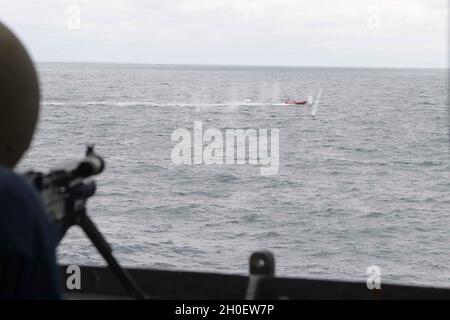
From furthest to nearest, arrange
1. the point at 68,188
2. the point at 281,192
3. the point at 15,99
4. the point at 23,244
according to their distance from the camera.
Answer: the point at 281,192
the point at 68,188
the point at 15,99
the point at 23,244

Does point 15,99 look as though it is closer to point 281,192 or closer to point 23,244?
point 23,244

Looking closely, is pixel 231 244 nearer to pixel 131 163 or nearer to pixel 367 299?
pixel 131 163

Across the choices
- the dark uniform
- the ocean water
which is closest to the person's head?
the dark uniform

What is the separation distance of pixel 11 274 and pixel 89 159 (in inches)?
20.7

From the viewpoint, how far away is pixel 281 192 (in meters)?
29.2

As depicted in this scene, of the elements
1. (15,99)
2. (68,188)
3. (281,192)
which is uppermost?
(15,99)

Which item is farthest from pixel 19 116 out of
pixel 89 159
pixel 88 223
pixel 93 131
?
pixel 93 131

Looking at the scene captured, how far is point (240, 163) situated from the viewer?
3506 centimetres

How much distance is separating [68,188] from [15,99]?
0.29 m

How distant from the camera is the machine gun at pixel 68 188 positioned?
3.46ft

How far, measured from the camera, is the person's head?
2.92 feet

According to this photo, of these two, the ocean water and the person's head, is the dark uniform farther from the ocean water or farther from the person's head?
the ocean water

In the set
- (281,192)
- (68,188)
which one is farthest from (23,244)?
(281,192)

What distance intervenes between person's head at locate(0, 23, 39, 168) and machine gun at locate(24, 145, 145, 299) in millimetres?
53
